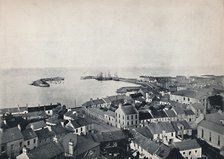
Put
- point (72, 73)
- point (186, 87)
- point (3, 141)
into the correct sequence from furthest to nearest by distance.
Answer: point (186, 87), point (72, 73), point (3, 141)

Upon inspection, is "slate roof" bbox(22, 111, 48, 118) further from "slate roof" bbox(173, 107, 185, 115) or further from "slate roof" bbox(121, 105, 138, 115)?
"slate roof" bbox(173, 107, 185, 115)

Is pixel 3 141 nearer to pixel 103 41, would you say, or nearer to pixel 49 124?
pixel 49 124

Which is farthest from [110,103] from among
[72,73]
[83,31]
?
[83,31]

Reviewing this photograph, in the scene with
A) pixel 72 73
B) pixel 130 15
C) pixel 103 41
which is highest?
pixel 130 15

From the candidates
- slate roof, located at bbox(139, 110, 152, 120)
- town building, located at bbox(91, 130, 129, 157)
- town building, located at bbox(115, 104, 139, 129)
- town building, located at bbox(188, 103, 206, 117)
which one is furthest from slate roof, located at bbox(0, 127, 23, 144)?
town building, located at bbox(188, 103, 206, 117)

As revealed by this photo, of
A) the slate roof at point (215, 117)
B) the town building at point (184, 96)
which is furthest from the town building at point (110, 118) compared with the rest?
the slate roof at point (215, 117)

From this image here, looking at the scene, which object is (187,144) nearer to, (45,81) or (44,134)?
(44,134)

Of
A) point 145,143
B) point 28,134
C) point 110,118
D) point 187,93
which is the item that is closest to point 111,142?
point 110,118

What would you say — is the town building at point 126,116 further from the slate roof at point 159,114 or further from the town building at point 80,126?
the town building at point 80,126
